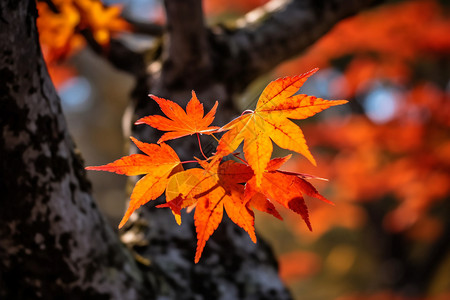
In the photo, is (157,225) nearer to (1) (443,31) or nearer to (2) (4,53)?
(2) (4,53)

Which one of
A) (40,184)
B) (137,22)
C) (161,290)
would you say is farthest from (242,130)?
(137,22)

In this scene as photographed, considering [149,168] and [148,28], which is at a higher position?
[148,28]

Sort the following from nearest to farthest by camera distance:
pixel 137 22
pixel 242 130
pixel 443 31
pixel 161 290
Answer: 1. pixel 242 130
2. pixel 161 290
3. pixel 137 22
4. pixel 443 31

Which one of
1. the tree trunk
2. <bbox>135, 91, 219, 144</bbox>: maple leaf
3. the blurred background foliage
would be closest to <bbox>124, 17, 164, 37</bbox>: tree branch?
the blurred background foliage

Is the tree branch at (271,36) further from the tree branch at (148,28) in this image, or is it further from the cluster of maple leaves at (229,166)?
the cluster of maple leaves at (229,166)

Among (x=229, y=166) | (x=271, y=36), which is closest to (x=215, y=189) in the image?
(x=229, y=166)

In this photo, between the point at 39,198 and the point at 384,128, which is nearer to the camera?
the point at 39,198

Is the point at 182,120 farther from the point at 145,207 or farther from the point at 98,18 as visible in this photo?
the point at 98,18

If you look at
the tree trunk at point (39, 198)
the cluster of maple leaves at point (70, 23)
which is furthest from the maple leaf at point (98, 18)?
the tree trunk at point (39, 198)
